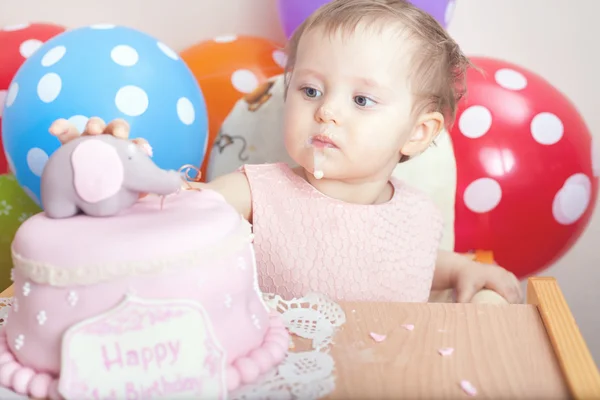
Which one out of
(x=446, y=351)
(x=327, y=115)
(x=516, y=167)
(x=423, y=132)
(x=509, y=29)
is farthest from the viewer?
(x=509, y=29)

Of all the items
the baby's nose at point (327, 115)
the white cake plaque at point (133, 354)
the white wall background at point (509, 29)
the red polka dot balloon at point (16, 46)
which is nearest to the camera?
the white cake plaque at point (133, 354)

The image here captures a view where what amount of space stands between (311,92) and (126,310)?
1.59ft

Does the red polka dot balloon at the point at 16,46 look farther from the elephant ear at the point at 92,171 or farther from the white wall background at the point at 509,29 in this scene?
the elephant ear at the point at 92,171

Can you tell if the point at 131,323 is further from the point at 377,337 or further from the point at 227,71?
the point at 227,71

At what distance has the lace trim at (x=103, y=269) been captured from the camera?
56cm

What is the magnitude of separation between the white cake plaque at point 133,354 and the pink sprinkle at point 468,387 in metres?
0.24

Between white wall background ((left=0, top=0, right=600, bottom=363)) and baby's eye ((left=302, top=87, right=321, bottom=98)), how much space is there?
2.73 feet

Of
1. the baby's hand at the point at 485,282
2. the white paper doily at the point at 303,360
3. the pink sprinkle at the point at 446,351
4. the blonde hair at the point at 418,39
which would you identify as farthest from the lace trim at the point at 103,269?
the baby's hand at the point at 485,282

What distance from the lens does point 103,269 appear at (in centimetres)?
56

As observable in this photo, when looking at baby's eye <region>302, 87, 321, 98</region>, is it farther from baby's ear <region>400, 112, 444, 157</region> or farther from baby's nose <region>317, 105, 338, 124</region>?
baby's ear <region>400, 112, 444, 157</region>

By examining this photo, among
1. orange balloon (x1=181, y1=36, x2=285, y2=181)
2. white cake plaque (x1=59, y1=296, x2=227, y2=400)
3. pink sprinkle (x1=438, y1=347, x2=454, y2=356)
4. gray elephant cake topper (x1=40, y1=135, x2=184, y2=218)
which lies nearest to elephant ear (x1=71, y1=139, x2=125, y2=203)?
gray elephant cake topper (x1=40, y1=135, x2=184, y2=218)

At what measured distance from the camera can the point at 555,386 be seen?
2.06ft

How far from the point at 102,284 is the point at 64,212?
0.31ft

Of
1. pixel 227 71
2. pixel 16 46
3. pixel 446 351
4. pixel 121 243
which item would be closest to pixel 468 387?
pixel 446 351
